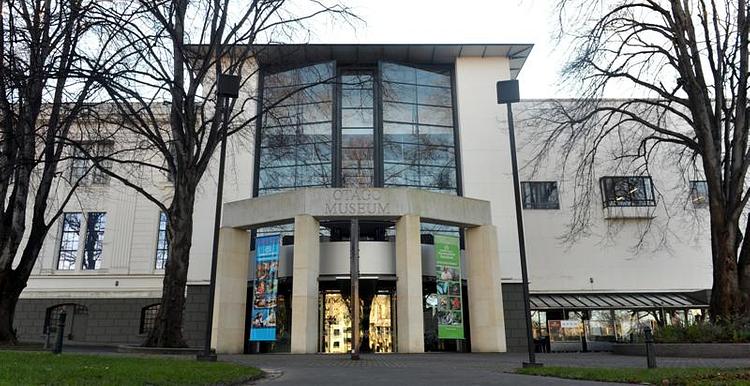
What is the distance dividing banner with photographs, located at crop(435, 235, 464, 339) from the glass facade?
4138 millimetres

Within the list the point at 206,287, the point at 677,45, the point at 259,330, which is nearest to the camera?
the point at 677,45

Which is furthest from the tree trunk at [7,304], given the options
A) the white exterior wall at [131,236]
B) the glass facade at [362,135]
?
the glass facade at [362,135]

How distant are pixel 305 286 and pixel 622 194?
19.5m

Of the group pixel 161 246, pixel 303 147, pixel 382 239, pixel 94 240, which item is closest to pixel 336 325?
pixel 382 239

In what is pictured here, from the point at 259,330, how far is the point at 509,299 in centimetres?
1246

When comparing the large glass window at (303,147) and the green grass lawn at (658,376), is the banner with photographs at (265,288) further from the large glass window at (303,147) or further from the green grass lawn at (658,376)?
the green grass lawn at (658,376)

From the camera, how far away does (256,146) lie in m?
28.2

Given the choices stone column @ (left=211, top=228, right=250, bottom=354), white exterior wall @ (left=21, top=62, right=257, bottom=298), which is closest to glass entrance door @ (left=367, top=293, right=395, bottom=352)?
stone column @ (left=211, top=228, right=250, bottom=354)

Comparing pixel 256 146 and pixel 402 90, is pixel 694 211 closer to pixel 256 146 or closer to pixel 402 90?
pixel 402 90

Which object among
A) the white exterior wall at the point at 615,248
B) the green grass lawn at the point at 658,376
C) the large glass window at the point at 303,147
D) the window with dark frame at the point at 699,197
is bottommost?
the green grass lawn at the point at 658,376

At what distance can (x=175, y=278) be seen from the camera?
51.3ft

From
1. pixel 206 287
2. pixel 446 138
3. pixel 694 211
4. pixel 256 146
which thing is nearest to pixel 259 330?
pixel 206 287

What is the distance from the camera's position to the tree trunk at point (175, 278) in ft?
50.2

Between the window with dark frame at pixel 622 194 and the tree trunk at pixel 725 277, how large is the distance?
11894 millimetres
